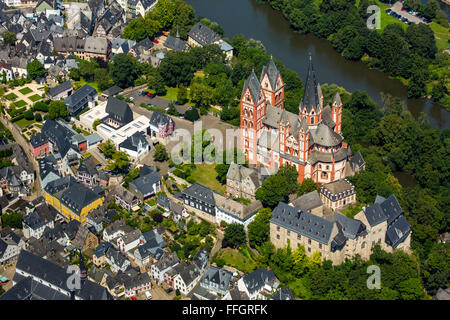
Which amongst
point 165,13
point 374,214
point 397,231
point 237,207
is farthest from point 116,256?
point 165,13

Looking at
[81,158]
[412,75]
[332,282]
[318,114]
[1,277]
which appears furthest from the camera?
[412,75]

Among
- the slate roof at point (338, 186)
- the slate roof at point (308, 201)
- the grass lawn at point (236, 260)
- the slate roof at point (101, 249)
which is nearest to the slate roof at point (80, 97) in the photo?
the slate roof at point (101, 249)

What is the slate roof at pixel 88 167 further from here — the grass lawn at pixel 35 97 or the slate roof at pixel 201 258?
the grass lawn at pixel 35 97

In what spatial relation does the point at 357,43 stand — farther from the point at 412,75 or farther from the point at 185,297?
the point at 185,297

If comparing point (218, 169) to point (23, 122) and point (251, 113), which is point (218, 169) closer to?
point (251, 113)

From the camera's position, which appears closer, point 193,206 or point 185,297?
point 185,297

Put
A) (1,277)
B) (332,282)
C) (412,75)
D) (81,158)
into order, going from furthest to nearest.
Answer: (412,75) → (81,158) → (1,277) → (332,282)

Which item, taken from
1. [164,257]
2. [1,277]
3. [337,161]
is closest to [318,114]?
[337,161]

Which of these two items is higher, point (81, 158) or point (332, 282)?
point (332, 282)
